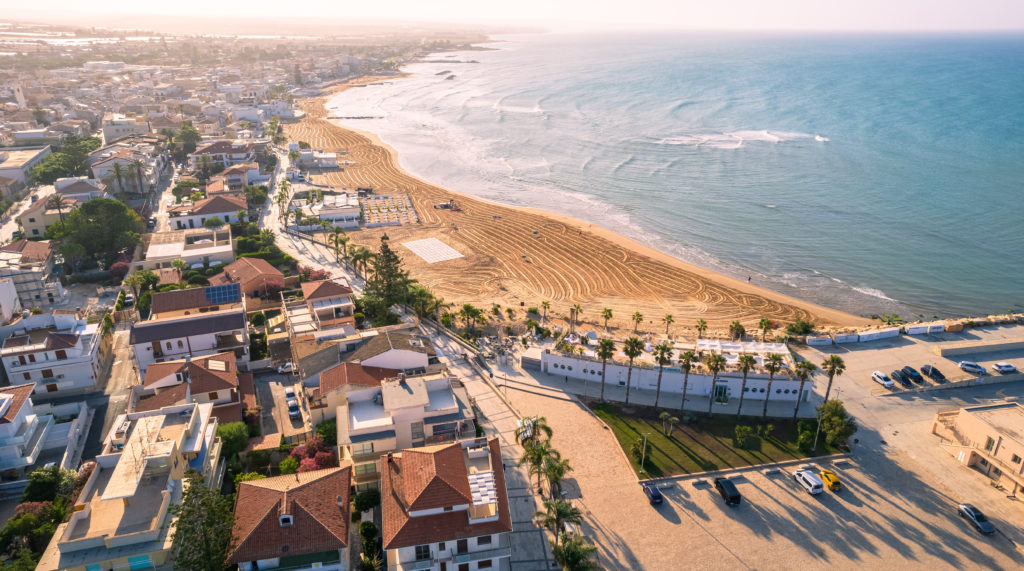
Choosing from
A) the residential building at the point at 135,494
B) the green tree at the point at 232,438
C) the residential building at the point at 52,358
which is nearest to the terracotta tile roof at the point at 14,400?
the residential building at the point at 52,358

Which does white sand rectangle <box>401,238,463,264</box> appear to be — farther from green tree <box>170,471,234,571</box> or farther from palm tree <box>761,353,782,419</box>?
green tree <box>170,471,234,571</box>

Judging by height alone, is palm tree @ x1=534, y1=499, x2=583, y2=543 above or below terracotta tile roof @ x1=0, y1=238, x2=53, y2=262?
below

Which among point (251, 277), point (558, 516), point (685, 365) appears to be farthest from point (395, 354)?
point (251, 277)

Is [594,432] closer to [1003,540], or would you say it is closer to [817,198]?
[1003,540]

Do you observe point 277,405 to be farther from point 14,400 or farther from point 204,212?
point 204,212

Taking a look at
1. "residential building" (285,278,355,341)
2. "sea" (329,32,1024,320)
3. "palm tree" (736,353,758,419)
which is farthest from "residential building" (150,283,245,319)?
"sea" (329,32,1024,320)

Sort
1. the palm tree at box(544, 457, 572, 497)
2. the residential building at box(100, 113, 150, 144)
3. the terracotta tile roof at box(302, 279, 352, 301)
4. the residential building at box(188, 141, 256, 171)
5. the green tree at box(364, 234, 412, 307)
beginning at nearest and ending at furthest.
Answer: the palm tree at box(544, 457, 572, 497), the terracotta tile roof at box(302, 279, 352, 301), the green tree at box(364, 234, 412, 307), the residential building at box(188, 141, 256, 171), the residential building at box(100, 113, 150, 144)

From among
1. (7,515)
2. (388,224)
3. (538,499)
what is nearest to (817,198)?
(388,224)
